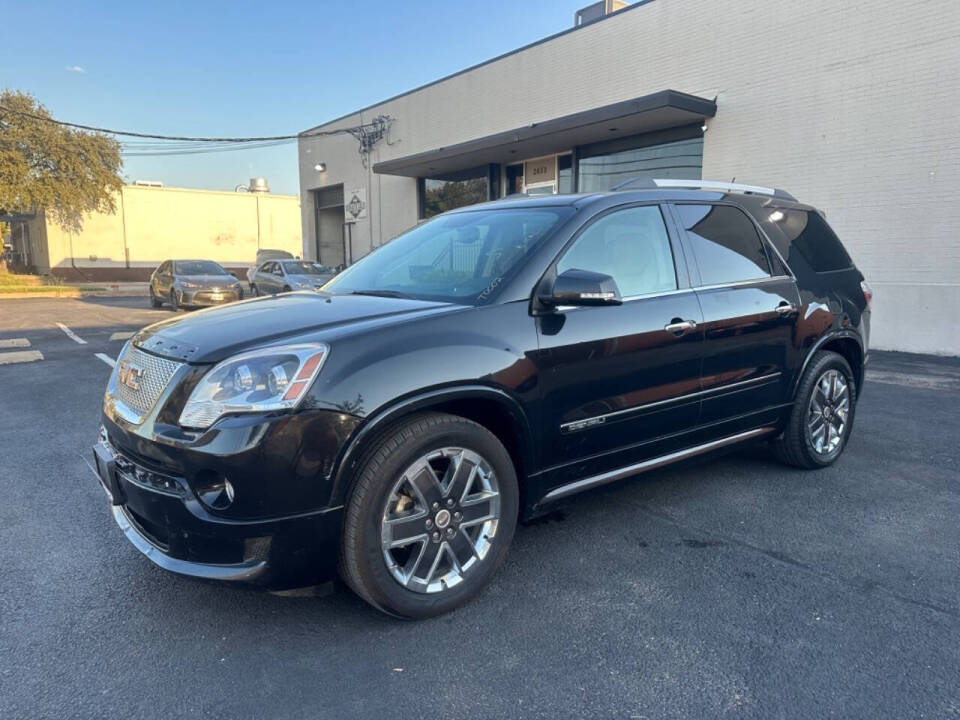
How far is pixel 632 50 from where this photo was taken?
1372 centimetres

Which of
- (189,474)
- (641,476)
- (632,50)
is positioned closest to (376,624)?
(189,474)

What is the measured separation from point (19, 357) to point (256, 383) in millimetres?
8769

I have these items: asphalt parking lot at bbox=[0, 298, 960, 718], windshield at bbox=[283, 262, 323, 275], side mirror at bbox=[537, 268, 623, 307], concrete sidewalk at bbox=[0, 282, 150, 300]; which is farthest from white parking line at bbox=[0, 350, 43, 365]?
concrete sidewalk at bbox=[0, 282, 150, 300]

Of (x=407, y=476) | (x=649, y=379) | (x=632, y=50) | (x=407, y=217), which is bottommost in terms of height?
(x=407, y=476)

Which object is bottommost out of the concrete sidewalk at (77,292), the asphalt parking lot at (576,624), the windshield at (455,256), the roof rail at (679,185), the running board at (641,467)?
the asphalt parking lot at (576,624)

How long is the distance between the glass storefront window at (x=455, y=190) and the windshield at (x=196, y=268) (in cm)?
639

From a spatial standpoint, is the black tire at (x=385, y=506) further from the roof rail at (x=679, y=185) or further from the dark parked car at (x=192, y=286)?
the dark parked car at (x=192, y=286)

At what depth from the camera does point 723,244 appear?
3.95 metres

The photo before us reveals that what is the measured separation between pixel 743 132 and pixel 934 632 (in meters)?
11.0

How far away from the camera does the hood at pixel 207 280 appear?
17547 millimetres

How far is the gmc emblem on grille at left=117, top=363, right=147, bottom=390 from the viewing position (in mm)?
2816

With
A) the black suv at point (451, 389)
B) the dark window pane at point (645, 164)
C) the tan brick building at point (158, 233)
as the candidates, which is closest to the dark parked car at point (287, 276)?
the dark window pane at point (645, 164)

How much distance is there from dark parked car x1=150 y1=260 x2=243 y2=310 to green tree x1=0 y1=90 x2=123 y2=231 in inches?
564

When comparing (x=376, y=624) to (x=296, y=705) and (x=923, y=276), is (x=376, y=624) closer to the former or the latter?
(x=296, y=705)
